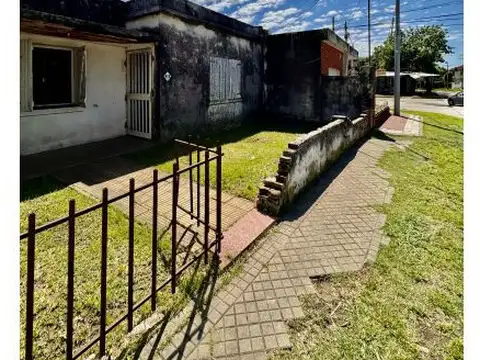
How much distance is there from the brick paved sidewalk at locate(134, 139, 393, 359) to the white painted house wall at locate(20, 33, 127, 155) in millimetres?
5823

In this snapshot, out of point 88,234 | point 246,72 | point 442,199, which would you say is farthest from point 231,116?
point 88,234

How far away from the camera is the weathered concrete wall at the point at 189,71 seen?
27.6ft

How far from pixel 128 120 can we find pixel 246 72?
488 centimetres

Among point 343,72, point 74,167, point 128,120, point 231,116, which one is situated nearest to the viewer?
point 74,167

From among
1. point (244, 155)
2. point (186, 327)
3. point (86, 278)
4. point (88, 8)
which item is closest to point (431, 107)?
point (244, 155)

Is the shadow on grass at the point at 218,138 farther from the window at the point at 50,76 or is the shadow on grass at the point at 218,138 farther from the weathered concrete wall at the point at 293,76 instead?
the window at the point at 50,76

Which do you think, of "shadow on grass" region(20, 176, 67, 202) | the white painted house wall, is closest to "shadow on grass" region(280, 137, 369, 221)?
"shadow on grass" region(20, 176, 67, 202)

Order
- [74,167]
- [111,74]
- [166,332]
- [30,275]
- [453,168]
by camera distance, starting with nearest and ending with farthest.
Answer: [30,275] < [166,332] < [74,167] < [453,168] < [111,74]

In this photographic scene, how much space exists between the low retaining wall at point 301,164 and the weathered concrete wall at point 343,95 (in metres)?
3.64

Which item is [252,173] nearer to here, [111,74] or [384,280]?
[384,280]

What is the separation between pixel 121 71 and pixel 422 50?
46885 mm

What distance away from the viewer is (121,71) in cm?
883

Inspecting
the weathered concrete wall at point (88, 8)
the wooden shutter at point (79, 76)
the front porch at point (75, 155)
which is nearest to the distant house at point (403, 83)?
the weathered concrete wall at point (88, 8)

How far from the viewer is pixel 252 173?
254 inches
